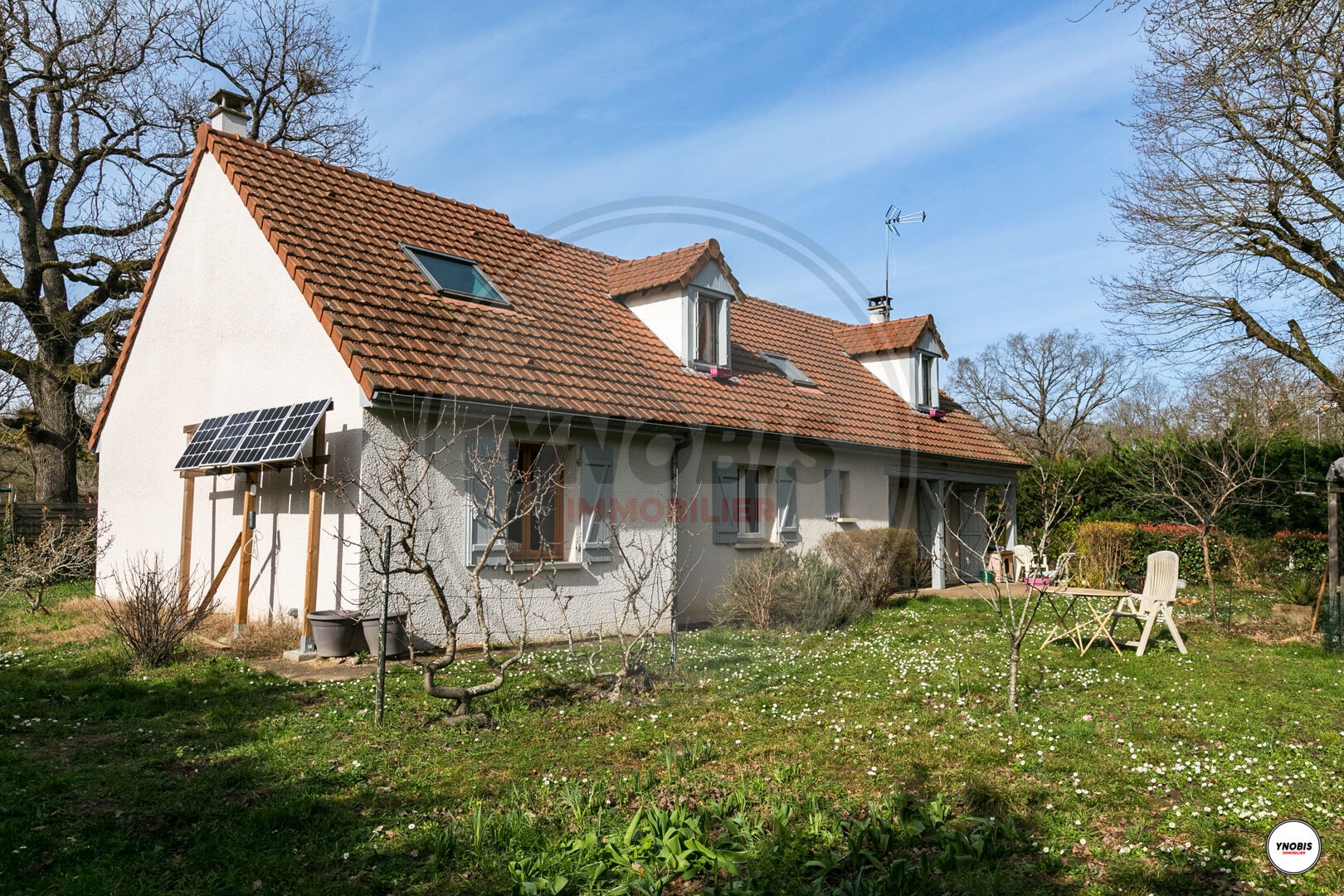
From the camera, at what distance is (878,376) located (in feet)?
70.1

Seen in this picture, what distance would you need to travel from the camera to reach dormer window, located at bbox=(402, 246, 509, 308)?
41.0ft

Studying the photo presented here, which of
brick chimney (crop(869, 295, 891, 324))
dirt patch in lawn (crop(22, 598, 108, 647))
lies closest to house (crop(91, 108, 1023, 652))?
dirt patch in lawn (crop(22, 598, 108, 647))

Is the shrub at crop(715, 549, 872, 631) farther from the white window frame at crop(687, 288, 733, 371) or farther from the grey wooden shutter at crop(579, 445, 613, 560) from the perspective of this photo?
the white window frame at crop(687, 288, 733, 371)

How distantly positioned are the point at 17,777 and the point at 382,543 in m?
2.61

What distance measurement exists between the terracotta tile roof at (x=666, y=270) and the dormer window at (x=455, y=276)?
3.05m

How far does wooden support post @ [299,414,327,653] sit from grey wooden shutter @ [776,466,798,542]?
771 cm

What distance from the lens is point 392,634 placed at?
9781 mm

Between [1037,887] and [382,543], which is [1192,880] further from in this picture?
[382,543]

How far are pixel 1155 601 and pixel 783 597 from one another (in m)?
4.55

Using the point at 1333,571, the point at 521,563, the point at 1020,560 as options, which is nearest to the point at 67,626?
the point at 521,563

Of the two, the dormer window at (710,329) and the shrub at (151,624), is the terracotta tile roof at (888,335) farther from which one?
the shrub at (151,624)

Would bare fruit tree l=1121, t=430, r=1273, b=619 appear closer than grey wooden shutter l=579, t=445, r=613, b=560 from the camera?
No

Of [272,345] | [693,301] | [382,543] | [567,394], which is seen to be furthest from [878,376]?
[382,543]

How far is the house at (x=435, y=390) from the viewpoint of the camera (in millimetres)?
10453
